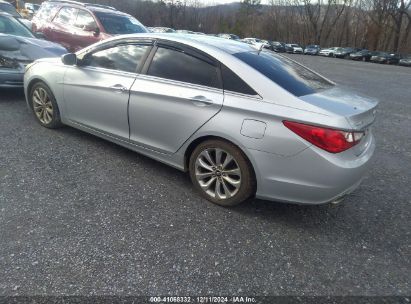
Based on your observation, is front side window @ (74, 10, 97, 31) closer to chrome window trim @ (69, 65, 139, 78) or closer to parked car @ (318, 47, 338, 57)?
chrome window trim @ (69, 65, 139, 78)

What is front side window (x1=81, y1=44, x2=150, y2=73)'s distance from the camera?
12.5 ft

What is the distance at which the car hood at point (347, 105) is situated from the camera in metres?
2.79

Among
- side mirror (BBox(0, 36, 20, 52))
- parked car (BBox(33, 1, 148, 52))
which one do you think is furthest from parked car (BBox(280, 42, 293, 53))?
side mirror (BBox(0, 36, 20, 52))

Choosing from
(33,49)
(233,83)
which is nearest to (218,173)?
(233,83)

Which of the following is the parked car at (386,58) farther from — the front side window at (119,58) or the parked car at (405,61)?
the front side window at (119,58)

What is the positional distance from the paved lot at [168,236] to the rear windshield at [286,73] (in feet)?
3.90

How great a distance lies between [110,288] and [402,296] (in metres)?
2.04

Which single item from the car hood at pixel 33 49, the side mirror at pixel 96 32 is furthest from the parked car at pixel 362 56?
the car hood at pixel 33 49

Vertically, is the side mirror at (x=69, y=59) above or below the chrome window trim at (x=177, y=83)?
above

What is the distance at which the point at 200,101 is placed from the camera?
3.20 m

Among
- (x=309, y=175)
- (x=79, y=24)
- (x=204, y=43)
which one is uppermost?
(x=79, y=24)

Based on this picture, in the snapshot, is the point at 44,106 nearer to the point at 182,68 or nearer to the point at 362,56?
the point at 182,68

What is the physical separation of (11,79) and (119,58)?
2.94m

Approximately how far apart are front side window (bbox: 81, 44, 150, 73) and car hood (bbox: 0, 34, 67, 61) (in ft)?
8.54
